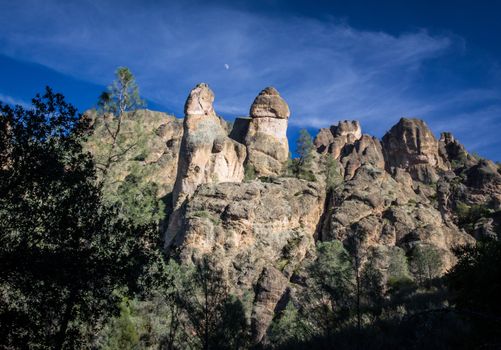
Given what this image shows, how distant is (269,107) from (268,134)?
6941mm

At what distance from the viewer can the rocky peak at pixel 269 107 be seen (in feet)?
310

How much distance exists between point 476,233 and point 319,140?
7468 cm

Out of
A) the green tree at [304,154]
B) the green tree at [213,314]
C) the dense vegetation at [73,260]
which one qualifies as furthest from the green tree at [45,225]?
the green tree at [304,154]

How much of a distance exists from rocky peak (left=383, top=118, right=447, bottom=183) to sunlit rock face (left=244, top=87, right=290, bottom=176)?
49.6m

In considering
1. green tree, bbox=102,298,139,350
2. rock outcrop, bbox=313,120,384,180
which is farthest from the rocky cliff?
green tree, bbox=102,298,139,350

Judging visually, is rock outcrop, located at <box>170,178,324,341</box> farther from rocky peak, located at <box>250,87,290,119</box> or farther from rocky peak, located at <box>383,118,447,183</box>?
rocky peak, located at <box>383,118,447,183</box>

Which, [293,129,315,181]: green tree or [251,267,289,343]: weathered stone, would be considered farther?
[293,129,315,181]: green tree

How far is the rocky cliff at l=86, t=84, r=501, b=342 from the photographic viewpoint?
2352 inches

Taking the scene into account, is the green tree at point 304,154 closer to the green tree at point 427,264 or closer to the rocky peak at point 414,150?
the green tree at point 427,264

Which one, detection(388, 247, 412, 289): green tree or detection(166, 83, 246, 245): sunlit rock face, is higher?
detection(166, 83, 246, 245): sunlit rock face

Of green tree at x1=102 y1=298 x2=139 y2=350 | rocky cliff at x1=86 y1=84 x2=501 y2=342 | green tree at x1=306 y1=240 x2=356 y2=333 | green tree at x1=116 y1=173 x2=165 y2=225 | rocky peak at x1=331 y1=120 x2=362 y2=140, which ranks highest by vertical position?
rocky peak at x1=331 y1=120 x2=362 y2=140

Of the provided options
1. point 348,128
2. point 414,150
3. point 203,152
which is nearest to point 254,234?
point 203,152

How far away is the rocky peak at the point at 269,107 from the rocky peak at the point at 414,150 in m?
49.5

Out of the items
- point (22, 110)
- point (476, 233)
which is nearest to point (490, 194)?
point (476, 233)
